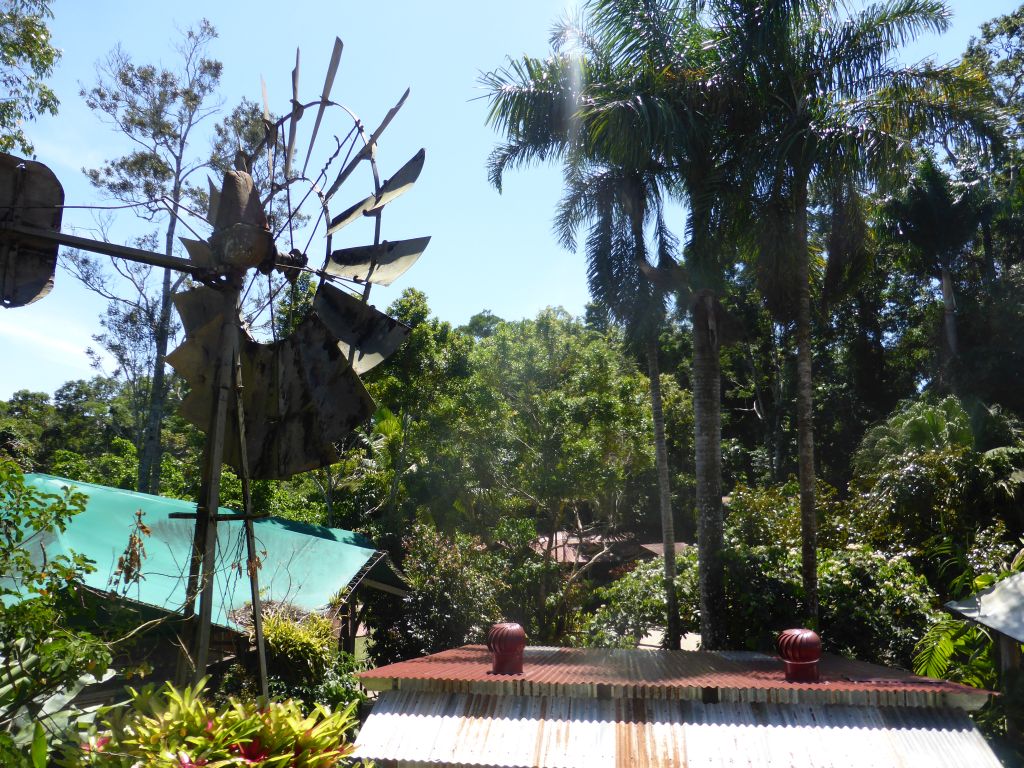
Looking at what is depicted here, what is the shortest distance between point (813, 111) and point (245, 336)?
12.1 meters

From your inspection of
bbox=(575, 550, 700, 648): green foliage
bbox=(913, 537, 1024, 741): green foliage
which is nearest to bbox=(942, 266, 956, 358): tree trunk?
bbox=(575, 550, 700, 648): green foliage

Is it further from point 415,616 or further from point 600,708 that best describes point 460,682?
point 415,616

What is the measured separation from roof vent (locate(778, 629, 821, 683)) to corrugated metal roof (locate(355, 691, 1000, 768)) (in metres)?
0.61

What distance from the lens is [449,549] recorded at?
57.4 feet

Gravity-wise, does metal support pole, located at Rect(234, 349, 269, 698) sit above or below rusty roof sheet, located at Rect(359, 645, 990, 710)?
above

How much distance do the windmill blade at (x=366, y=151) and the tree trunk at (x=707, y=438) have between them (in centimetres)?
A: 1033

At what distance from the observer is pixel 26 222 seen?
4.41 metres

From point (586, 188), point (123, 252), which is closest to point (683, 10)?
point (586, 188)

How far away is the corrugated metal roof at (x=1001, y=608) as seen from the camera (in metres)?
8.74

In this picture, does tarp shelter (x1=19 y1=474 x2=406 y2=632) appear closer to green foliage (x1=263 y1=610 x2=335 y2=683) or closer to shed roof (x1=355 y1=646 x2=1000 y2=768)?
green foliage (x1=263 y1=610 x2=335 y2=683)

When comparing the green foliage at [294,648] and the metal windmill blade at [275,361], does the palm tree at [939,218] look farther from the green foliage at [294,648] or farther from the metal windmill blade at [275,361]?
the metal windmill blade at [275,361]

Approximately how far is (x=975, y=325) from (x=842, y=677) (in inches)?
969

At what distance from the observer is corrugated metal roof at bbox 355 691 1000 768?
273 inches

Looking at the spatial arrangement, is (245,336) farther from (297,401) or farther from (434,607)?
(434,607)
